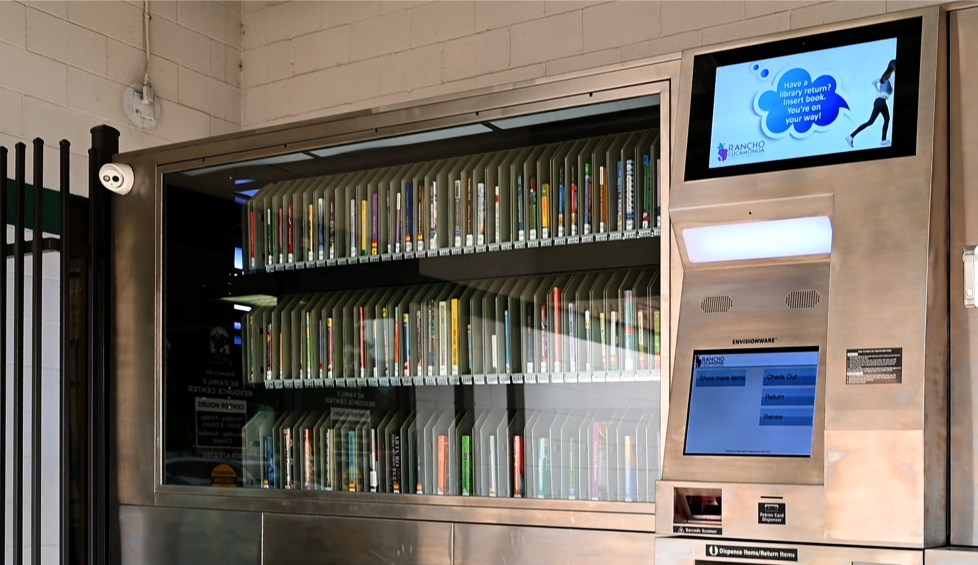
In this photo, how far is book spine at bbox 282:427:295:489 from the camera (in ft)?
10.8

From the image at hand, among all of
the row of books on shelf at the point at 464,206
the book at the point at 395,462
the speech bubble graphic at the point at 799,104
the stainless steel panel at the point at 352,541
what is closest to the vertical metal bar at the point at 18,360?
the row of books on shelf at the point at 464,206

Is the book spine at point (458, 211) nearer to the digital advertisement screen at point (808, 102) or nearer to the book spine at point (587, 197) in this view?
the book spine at point (587, 197)

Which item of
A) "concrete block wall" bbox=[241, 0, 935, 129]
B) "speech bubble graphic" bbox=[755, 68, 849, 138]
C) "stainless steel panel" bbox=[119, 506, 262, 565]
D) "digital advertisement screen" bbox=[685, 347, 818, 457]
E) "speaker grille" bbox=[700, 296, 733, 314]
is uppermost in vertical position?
"concrete block wall" bbox=[241, 0, 935, 129]

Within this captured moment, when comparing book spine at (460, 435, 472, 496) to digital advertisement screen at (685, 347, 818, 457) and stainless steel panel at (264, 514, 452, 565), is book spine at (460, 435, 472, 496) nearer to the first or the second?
stainless steel panel at (264, 514, 452, 565)

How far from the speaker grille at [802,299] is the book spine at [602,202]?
67 cm

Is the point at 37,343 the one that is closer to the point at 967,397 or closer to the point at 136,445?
the point at 136,445

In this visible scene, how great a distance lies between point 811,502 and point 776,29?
1994 millimetres

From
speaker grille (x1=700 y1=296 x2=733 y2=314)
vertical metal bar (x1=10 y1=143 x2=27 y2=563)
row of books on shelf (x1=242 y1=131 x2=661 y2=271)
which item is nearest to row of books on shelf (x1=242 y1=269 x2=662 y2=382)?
row of books on shelf (x1=242 y1=131 x2=661 y2=271)

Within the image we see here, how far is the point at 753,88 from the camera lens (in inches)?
93.5

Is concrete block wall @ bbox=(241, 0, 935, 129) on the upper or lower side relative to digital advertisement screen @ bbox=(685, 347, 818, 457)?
upper

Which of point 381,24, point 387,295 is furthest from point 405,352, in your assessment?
point 381,24

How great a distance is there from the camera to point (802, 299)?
2258mm

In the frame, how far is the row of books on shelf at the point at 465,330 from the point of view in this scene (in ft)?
9.14

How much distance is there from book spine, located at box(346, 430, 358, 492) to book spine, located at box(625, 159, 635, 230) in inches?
41.0
